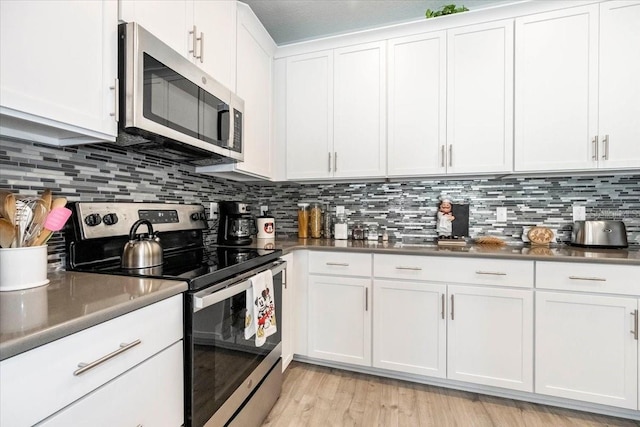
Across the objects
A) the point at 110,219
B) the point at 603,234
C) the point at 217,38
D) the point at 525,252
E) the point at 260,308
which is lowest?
the point at 260,308

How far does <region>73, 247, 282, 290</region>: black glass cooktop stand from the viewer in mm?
1085

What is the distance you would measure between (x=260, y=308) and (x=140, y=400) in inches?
23.8

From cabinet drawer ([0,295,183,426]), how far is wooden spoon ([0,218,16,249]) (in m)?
0.44

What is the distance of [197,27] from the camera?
4.90 ft

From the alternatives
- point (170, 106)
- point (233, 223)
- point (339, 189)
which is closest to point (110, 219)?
point (170, 106)

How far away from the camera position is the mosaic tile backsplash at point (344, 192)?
3.88ft

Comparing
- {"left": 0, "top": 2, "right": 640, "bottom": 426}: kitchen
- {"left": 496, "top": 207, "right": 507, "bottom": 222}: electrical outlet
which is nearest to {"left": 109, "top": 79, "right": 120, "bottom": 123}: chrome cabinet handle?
{"left": 0, "top": 2, "right": 640, "bottom": 426}: kitchen

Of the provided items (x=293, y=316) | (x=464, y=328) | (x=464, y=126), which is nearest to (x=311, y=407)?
(x=293, y=316)

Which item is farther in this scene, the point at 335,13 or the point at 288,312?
the point at 335,13

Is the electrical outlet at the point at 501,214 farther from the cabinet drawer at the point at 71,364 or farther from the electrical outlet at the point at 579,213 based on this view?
the cabinet drawer at the point at 71,364

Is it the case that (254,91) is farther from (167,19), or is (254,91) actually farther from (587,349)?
(587,349)

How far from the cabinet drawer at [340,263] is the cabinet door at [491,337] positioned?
553 millimetres

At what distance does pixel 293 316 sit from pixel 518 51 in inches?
90.9

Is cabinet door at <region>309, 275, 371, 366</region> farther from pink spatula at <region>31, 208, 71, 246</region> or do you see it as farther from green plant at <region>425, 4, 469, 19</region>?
green plant at <region>425, 4, 469, 19</region>
